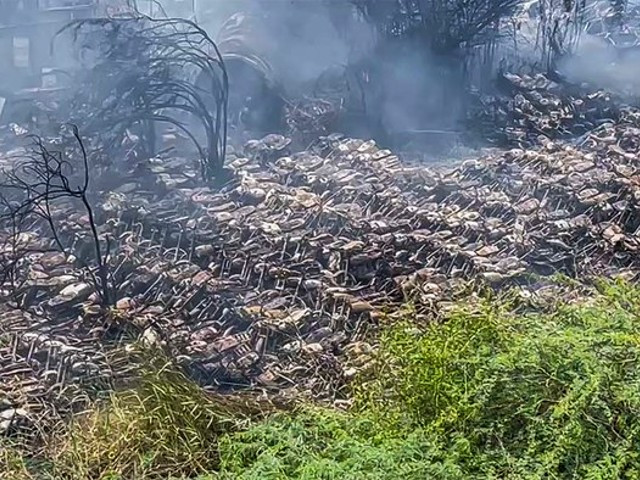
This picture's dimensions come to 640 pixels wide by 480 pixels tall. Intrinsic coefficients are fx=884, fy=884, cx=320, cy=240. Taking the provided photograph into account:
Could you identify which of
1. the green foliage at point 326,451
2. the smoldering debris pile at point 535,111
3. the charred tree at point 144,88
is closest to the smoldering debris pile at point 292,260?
the charred tree at point 144,88

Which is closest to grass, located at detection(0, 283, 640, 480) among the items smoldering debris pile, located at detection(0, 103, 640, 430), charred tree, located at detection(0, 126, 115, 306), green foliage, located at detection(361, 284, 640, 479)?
green foliage, located at detection(361, 284, 640, 479)

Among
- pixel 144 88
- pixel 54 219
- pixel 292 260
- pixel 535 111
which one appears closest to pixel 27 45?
pixel 144 88

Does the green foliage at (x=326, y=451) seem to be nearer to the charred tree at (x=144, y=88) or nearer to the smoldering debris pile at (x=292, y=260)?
the smoldering debris pile at (x=292, y=260)

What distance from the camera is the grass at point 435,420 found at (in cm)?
209

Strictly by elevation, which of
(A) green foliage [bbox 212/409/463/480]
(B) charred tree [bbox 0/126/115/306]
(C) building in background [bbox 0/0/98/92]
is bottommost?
(A) green foliage [bbox 212/409/463/480]

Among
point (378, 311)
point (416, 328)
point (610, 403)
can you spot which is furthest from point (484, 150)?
point (610, 403)

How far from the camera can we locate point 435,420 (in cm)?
231

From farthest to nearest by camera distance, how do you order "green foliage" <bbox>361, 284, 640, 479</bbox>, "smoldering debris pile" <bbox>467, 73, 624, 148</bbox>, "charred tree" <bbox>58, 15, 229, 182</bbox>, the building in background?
the building in background
"smoldering debris pile" <bbox>467, 73, 624, 148</bbox>
"charred tree" <bbox>58, 15, 229, 182</bbox>
"green foliage" <bbox>361, 284, 640, 479</bbox>

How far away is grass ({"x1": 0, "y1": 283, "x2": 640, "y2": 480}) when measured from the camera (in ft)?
6.86

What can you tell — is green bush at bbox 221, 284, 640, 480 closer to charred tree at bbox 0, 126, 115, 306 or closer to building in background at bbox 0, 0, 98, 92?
charred tree at bbox 0, 126, 115, 306

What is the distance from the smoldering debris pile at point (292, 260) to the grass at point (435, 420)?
31 cm

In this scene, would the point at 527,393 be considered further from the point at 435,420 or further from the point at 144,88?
the point at 144,88

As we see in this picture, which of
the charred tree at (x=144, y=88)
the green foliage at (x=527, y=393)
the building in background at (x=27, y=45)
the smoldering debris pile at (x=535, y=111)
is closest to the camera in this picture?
the green foliage at (x=527, y=393)

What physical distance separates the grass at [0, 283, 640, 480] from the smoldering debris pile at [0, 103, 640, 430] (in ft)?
1.01
